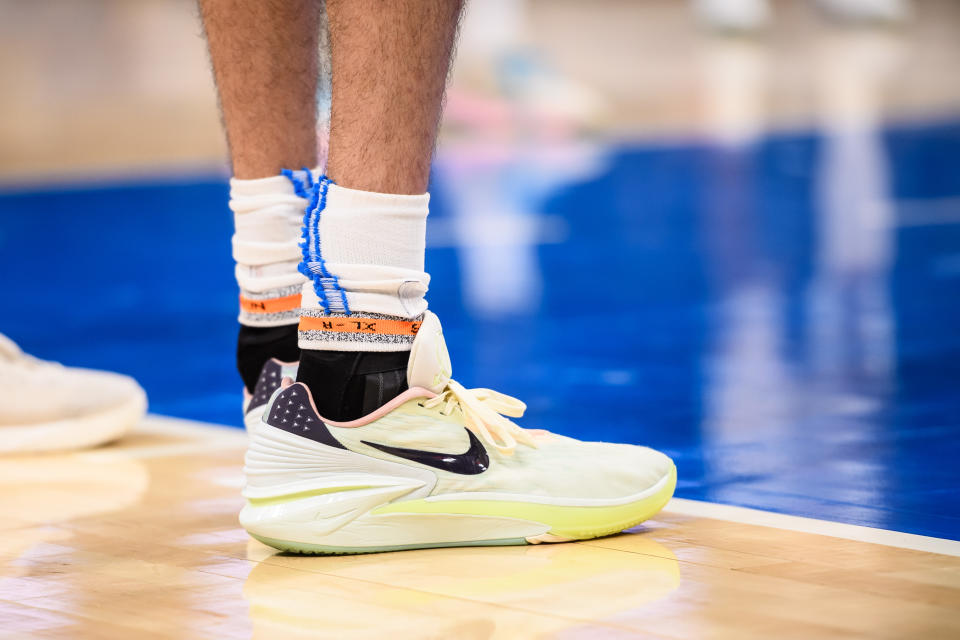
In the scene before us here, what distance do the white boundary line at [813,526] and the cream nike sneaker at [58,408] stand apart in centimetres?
59

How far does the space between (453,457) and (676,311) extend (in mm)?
1231

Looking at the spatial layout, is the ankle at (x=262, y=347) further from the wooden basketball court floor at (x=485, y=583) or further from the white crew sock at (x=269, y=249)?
the wooden basketball court floor at (x=485, y=583)

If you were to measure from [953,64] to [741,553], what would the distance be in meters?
10.8

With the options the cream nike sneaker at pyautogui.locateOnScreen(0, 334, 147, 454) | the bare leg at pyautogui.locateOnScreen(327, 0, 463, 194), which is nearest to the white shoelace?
the bare leg at pyautogui.locateOnScreen(327, 0, 463, 194)

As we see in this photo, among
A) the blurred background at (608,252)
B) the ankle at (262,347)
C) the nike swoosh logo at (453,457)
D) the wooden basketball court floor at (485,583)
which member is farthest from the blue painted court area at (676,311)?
the ankle at (262,347)

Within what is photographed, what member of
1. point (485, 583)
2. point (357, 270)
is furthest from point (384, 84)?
point (485, 583)

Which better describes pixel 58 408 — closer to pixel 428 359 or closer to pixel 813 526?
pixel 428 359

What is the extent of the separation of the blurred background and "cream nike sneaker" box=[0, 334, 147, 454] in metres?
0.16

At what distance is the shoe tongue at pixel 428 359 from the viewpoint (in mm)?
916

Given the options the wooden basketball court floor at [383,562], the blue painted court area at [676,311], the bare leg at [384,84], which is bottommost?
the wooden basketball court floor at [383,562]

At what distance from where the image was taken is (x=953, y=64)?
10828 millimetres

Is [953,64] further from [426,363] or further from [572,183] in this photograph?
[426,363]

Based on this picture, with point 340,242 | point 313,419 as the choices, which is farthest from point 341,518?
point 340,242

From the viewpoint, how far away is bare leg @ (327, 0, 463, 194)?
0.90 m
